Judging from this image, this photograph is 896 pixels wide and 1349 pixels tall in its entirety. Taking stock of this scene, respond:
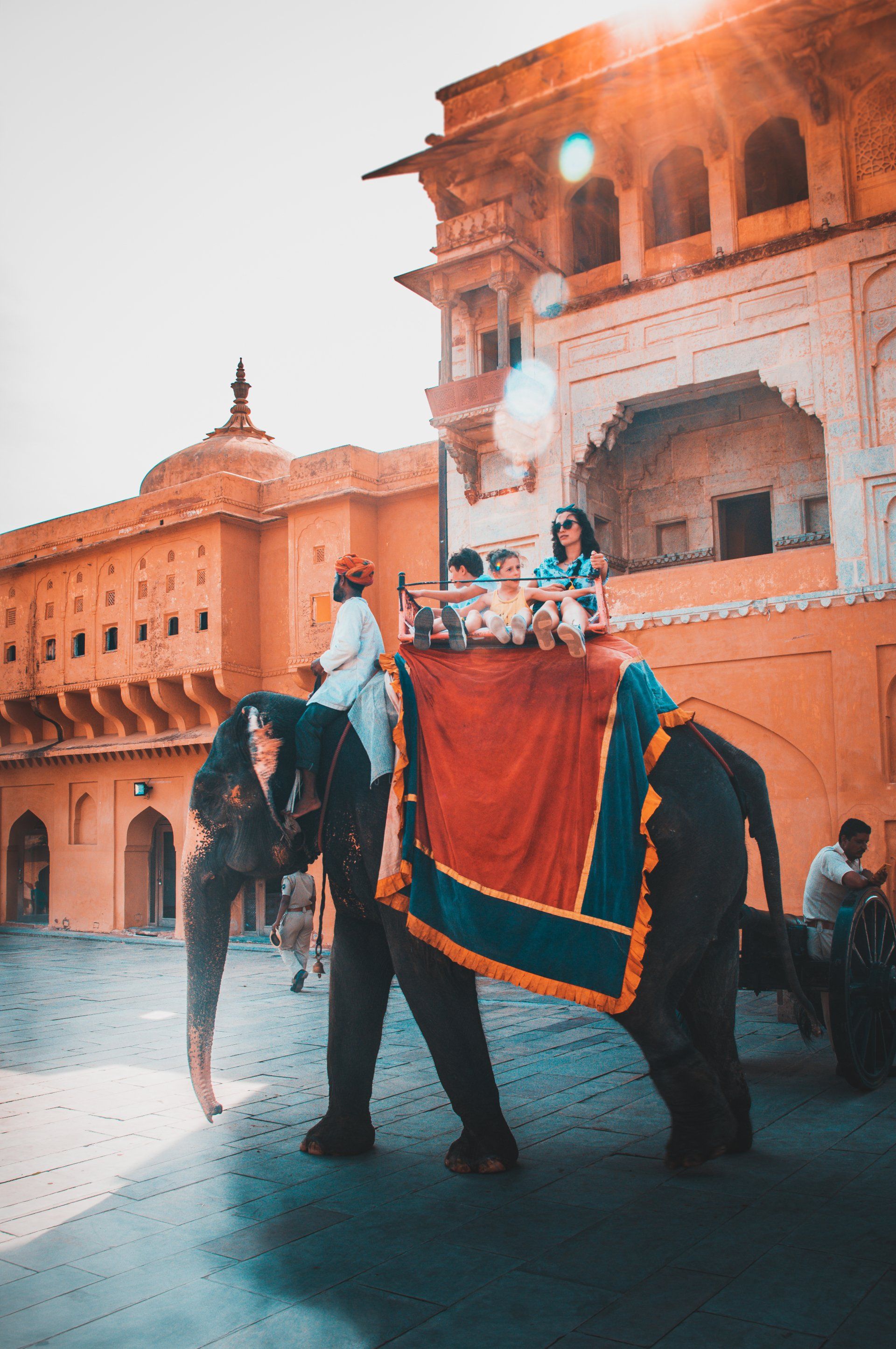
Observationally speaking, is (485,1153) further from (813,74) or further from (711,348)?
(813,74)

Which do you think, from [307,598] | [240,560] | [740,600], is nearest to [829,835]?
[740,600]

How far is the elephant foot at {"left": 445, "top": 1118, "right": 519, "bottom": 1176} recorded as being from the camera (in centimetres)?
411

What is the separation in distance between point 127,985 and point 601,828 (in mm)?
9652

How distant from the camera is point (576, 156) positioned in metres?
14.3

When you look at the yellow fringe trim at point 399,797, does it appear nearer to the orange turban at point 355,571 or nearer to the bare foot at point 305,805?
the bare foot at point 305,805

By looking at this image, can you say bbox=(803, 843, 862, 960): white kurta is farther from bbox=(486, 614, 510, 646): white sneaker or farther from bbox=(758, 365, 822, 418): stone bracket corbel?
bbox=(758, 365, 822, 418): stone bracket corbel

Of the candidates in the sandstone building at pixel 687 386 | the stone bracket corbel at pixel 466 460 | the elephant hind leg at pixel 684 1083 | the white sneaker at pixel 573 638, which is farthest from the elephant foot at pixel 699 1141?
the stone bracket corbel at pixel 466 460

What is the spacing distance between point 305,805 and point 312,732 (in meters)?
0.31

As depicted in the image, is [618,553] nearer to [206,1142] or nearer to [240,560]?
[240,560]

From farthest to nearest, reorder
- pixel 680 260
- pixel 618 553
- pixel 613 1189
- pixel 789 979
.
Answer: pixel 618 553 < pixel 680 260 < pixel 789 979 < pixel 613 1189

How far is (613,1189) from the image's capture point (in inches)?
153

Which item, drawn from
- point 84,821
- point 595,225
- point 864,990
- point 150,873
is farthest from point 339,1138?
point 84,821

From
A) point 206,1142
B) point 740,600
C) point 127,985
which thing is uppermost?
point 740,600

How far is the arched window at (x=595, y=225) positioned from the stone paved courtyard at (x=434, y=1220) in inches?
475
